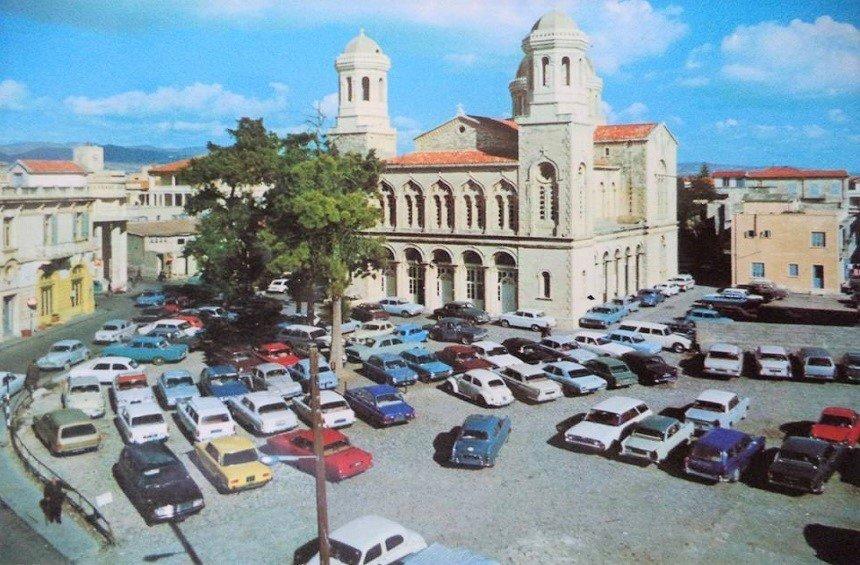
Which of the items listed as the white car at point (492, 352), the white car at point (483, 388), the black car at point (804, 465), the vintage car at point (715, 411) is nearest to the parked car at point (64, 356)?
the white car at point (483, 388)

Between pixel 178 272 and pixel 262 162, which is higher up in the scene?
pixel 262 162

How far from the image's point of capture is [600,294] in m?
51.0

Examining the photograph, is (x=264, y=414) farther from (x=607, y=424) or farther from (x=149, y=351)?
(x=149, y=351)

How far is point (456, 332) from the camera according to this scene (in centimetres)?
4081

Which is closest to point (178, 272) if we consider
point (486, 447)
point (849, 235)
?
point (486, 447)

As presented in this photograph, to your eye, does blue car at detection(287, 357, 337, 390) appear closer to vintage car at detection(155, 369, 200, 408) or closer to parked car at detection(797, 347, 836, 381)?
vintage car at detection(155, 369, 200, 408)

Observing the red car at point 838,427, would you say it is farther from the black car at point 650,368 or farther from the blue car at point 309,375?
the blue car at point 309,375

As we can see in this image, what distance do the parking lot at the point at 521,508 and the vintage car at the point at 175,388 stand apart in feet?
9.09

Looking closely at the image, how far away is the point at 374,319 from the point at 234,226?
31.2 ft

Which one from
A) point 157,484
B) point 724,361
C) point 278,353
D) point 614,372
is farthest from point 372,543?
point 724,361

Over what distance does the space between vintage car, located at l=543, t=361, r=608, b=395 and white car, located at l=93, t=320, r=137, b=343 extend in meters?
23.9

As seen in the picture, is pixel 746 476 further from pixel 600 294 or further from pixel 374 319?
pixel 600 294

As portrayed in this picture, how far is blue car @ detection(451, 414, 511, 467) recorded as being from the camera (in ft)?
77.6

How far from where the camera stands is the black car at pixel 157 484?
66.1ft
